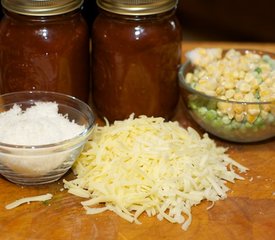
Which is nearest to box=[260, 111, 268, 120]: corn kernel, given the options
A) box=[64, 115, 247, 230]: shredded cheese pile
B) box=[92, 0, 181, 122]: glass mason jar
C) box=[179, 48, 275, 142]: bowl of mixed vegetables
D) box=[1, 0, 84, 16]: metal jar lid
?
box=[179, 48, 275, 142]: bowl of mixed vegetables

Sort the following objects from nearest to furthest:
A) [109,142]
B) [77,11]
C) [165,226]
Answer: [165,226]
[109,142]
[77,11]

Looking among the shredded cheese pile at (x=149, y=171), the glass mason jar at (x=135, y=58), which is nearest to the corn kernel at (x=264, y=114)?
the shredded cheese pile at (x=149, y=171)

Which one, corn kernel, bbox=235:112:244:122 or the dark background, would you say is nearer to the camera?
corn kernel, bbox=235:112:244:122

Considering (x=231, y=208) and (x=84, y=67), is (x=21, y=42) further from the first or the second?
(x=231, y=208)

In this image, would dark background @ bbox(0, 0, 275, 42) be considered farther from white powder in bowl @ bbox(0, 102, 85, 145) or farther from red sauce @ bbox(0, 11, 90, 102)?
white powder in bowl @ bbox(0, 102, 85, 145)

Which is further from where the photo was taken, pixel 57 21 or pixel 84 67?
pixel 84 67

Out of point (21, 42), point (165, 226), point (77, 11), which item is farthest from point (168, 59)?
point (165, 226)
